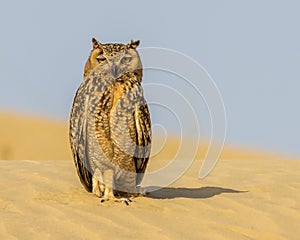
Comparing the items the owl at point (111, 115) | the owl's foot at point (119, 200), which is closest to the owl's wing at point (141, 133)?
the owl at point (111, 115)

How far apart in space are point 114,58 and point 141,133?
659 mm

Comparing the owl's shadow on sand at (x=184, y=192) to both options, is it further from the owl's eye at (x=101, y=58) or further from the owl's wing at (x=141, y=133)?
the owl's eye at (x=101, y=58)

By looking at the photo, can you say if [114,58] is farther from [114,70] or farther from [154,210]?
[154,210]

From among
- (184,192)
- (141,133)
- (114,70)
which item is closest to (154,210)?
(141,133)

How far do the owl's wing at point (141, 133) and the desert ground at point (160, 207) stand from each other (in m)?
0.36

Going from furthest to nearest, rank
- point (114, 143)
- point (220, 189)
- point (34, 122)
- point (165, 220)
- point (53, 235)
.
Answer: point (34, 122)
point (220, 189)
point (114, 143)
point (165, 220)
point (53, 235)

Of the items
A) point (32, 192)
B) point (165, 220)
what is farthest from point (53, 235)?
point (32, 192)

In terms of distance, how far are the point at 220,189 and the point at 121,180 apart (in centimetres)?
133

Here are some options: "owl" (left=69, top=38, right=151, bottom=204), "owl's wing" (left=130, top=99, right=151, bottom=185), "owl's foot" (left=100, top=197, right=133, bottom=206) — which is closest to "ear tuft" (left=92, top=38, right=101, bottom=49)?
"owl" (left=69, top=38, right=151, bottom=204)

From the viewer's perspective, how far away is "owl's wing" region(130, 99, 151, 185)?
582 cm

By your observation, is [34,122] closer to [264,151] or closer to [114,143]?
[264,151]

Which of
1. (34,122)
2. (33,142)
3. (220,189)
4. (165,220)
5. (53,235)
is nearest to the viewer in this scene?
(53,235)

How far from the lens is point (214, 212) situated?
586 cm

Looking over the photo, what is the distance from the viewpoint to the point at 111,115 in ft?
18.9
